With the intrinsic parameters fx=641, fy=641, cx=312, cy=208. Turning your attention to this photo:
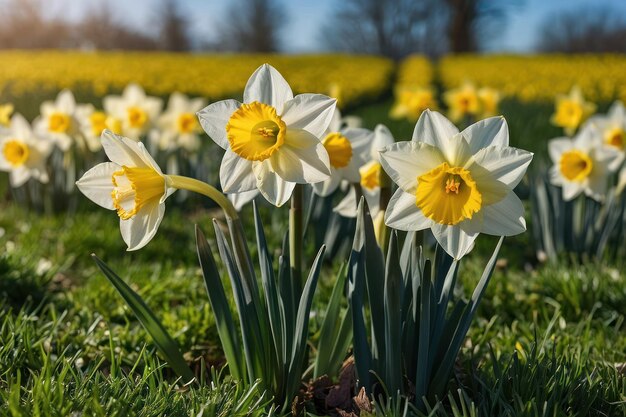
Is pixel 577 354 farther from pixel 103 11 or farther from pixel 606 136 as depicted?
pixel 103 11

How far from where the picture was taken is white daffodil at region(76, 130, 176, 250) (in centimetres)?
140

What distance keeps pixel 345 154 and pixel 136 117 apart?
107 inches

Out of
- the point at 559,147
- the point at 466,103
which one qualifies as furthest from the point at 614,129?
the point at 466,103

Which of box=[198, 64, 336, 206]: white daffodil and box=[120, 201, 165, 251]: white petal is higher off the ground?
box=[198, 64, 336, 206]: white daffodil

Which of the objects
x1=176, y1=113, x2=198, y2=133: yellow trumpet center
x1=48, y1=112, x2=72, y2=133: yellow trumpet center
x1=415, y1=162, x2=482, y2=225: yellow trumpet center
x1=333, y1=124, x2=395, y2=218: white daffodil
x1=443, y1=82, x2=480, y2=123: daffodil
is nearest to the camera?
x1=415, y1=162, x2=482, y2=225: yellow trumpet center

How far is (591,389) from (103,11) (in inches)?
2617

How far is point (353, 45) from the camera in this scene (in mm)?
54500

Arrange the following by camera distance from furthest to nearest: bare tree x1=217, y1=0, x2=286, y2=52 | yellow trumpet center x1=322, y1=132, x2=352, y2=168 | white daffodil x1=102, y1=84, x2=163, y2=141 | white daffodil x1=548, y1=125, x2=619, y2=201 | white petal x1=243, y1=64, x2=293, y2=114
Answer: bare tree x1=217, y1=0, x2=286, y2=52, white daffodil x1=102, y1=84, x2=163, y2=141, white daffodil x1=548, y1=125, x2=619, y2=201, yellow trumpet center x1=322, y1=132, x2=352, y2=168, white petal x1=243, y1=64, x2=293, y2=114

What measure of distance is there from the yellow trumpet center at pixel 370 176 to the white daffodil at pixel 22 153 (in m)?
2.09

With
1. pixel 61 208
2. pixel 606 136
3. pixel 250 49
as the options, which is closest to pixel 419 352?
pixel 606 136

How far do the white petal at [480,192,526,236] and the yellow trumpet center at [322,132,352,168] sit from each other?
48 centimetres

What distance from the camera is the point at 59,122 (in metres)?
3.84

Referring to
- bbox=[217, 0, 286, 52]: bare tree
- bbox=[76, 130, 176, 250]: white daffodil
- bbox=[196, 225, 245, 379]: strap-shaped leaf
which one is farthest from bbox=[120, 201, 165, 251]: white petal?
bbox=[217, 0, 286, 52]: bare tree

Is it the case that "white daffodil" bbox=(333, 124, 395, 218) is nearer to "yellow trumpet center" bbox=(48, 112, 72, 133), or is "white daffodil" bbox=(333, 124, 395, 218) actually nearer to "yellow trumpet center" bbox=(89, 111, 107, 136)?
"yellow trumpet center" bbox=(89, 111, 107, 136)
